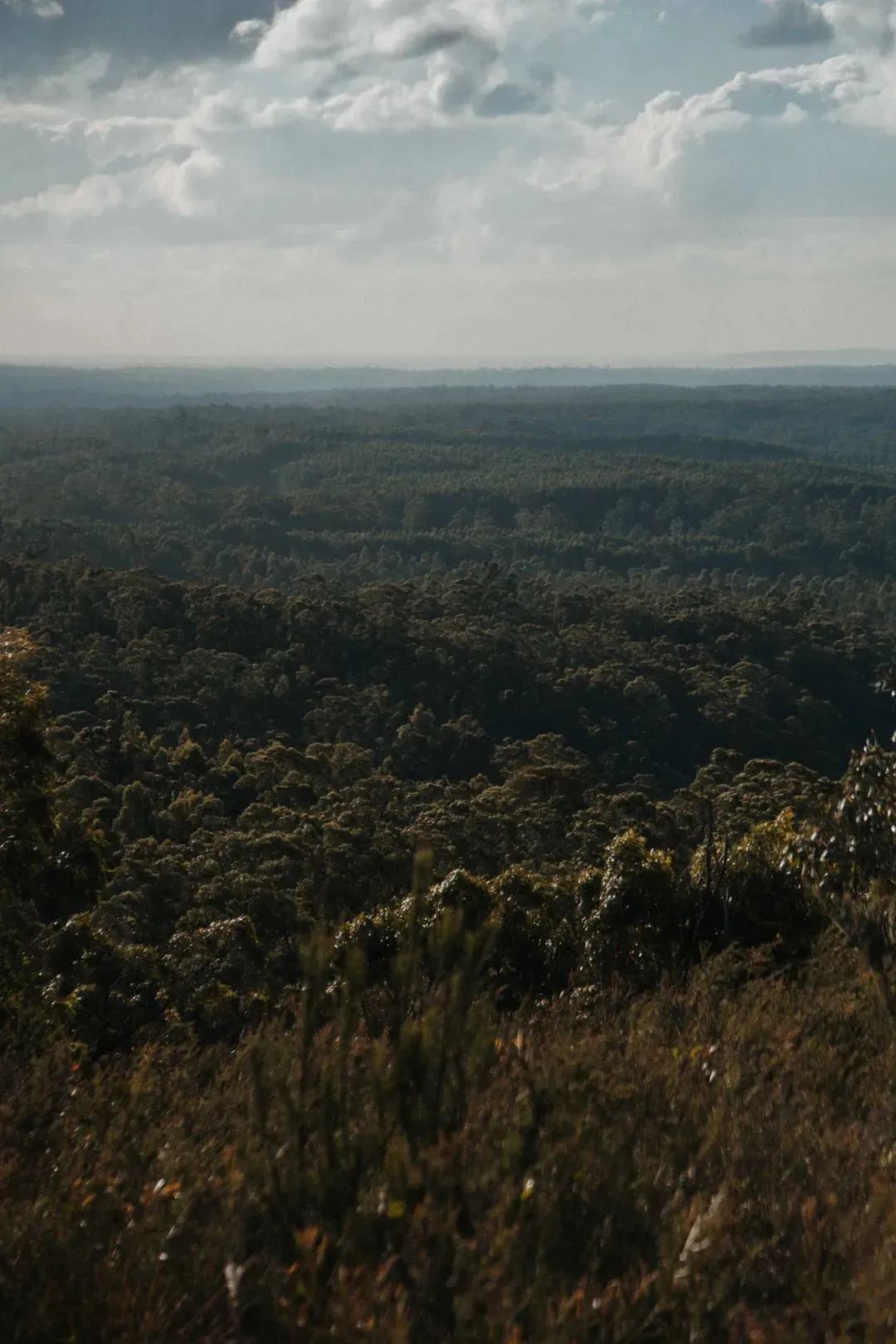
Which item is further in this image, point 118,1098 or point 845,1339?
point 118,1098

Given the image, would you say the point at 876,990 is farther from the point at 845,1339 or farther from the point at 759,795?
the point at 759,795

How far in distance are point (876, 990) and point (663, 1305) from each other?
2.95 metres

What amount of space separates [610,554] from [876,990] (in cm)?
11557

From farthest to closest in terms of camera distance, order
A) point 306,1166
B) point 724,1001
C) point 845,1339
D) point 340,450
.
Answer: point 340,450
point 724,1001
point 306,1166
point 845,1339

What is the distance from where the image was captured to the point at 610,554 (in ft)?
392

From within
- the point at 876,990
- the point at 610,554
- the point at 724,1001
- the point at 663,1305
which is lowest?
the point at 610,554

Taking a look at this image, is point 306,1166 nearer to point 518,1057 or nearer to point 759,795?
point 518,1057

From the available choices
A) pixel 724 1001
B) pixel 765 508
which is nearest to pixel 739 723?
pixel 724 1001

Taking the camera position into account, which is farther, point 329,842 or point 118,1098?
point 329,842

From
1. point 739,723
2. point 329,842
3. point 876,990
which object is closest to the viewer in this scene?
point 876,990

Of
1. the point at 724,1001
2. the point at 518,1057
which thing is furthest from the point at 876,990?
the point at 518,1057

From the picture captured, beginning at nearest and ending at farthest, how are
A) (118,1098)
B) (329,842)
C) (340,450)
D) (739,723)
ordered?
(118,1098)
(329,842)
(739,723)
(340,450)

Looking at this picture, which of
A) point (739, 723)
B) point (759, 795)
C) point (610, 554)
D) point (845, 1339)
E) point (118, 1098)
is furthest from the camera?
point (610, 554)

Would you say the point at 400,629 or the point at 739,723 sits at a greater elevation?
the point at 400,629
